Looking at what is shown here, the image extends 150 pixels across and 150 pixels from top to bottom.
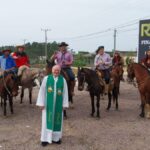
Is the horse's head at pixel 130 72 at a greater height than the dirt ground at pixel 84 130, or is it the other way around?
the horse's head at pixel 130 72

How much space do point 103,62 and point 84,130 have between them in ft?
11.5

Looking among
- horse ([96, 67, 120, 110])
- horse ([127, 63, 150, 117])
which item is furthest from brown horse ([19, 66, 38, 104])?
horse ([127, 63, 150, 117])

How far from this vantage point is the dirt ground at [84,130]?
8664mm

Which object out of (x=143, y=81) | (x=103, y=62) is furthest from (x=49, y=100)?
(x=103, y=62)

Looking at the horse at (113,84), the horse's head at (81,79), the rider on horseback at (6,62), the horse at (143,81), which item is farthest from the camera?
the horse at (113,84)

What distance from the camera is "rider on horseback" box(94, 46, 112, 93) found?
13.1m

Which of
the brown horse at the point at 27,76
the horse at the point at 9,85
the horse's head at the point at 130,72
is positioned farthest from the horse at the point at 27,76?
the horse's head at the point at 130,72

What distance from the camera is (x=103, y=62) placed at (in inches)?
518

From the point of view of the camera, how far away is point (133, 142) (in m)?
8.98

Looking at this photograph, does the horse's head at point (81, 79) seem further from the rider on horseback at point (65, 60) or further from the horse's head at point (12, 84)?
the horse's head at point (12, 84)

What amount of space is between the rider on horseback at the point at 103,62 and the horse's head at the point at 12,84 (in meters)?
2.99

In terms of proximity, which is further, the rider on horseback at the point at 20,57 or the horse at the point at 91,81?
the rider on horseback at the point at 20,57

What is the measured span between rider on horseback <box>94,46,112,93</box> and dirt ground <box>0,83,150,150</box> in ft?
4.57

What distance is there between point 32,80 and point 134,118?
450 centimetres
